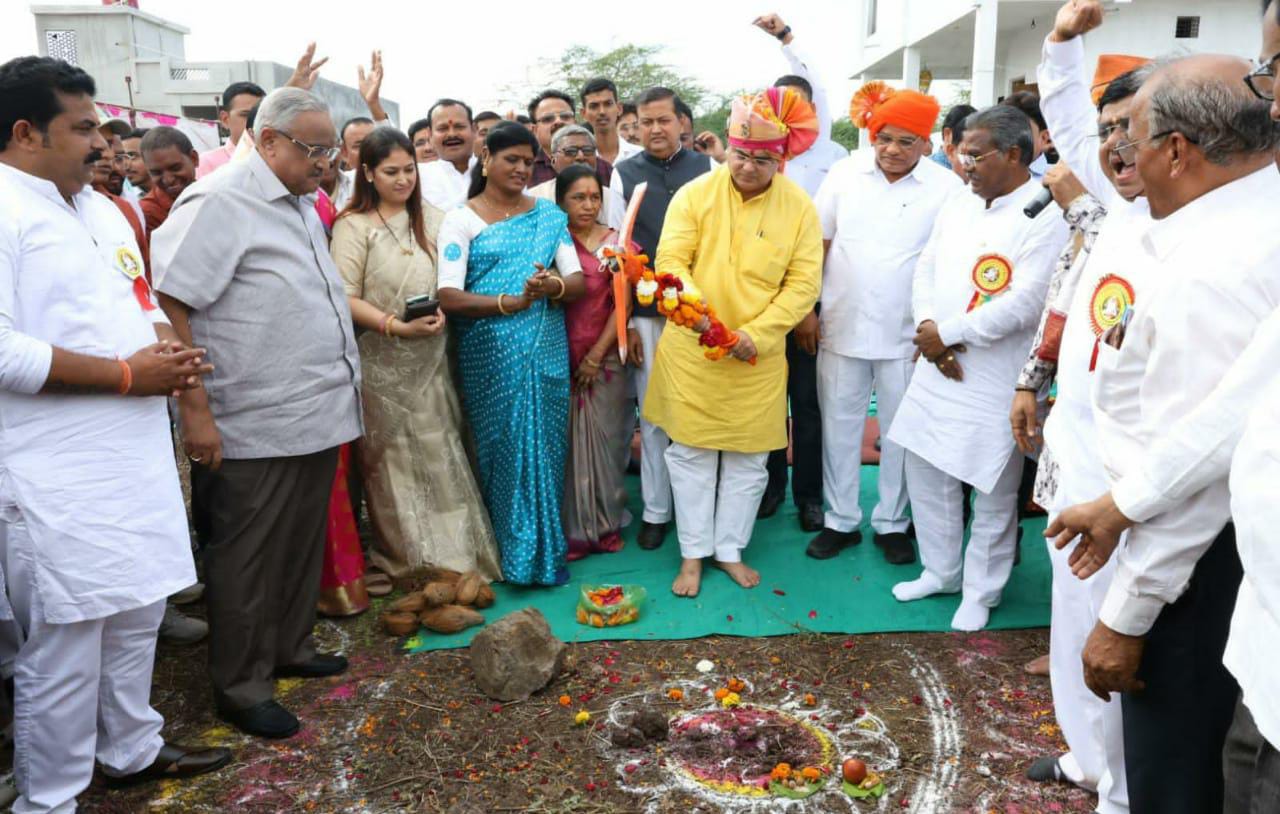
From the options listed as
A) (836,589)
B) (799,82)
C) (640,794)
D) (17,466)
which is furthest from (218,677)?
(799,82)

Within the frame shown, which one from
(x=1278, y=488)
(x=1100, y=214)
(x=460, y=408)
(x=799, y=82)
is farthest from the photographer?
(x=799, y=82)

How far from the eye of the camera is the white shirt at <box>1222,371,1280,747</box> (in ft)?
4.21

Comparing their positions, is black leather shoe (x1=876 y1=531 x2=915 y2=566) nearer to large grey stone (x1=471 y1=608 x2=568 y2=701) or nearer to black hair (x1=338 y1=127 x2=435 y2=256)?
large grey stone (x1=471 y1=608 x2=568 y2=701)

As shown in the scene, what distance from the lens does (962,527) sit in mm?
4133

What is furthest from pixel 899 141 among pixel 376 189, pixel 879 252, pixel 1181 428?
pixel 1181 428

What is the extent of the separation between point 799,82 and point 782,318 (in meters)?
2.21

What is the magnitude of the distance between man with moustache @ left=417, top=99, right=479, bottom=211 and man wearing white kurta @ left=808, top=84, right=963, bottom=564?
2.05m

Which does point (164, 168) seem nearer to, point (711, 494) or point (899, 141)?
point (711, 494)

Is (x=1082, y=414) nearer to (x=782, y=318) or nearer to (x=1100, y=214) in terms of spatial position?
(x=1100, y=214)

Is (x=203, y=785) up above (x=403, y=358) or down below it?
below

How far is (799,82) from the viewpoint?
18.7ft

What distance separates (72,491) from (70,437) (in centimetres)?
14

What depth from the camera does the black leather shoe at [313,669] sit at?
3.59 metres

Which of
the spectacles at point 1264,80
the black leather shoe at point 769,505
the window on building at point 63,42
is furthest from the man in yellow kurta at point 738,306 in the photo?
the window on building at point 63,42
